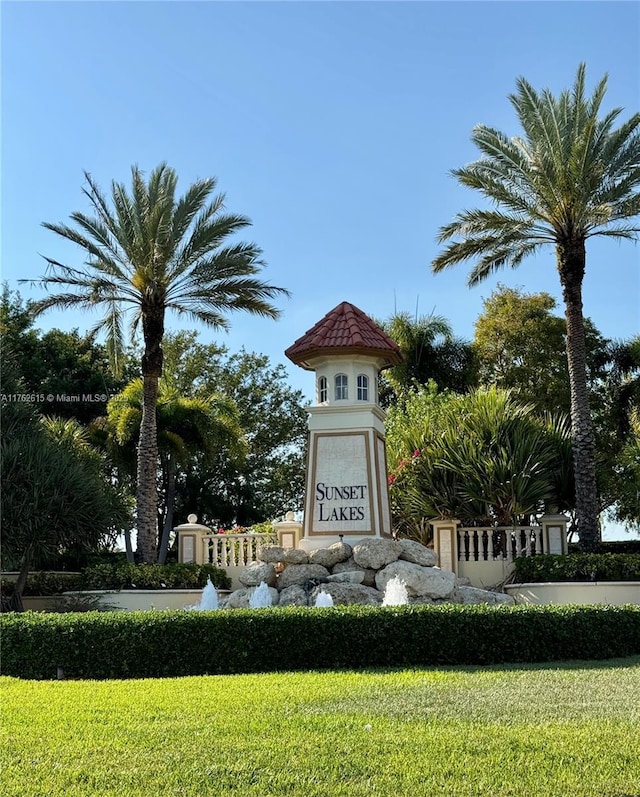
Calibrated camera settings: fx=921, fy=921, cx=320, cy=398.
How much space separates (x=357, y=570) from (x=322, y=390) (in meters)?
4.95

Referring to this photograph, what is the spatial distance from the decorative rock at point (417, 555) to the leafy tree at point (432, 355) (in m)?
18.5

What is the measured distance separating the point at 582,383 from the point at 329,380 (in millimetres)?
6147

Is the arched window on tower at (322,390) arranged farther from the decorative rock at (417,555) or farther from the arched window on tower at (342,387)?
the decorative rock at (417,555)

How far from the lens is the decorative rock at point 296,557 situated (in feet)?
64.8

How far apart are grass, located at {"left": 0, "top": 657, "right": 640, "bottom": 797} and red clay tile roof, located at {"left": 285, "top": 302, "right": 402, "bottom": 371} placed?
37.1 feet

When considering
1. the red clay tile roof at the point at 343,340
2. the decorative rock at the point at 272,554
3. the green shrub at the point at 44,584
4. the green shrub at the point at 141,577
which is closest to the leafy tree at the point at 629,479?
the red clay tile roof at the point at 343,340

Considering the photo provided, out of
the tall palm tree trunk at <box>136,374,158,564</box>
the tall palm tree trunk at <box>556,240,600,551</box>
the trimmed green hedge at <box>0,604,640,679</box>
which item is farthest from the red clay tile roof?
the trimmed green hedge at <box>0,604,640,679</box>

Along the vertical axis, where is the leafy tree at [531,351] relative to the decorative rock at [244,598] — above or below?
above

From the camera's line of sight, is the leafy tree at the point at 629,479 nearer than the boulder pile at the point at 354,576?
No

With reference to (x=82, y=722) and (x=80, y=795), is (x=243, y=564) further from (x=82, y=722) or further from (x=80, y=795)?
(x=80, y=795)

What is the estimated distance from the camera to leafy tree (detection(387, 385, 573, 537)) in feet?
77.4

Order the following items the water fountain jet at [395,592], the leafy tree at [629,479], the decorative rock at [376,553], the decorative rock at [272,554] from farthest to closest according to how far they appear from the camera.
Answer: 1. the leafy tree at [629,479]
2. the decorative rock at [272,554]
3. the decorative rock at [376,553]
4. the water fountain jet at [395,592]

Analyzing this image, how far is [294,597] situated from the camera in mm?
18281
